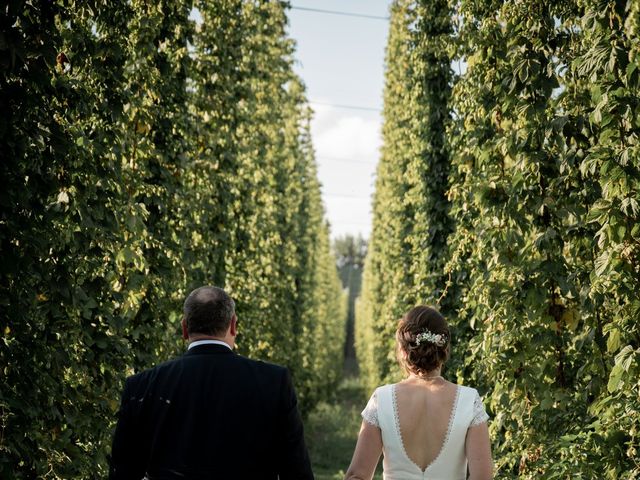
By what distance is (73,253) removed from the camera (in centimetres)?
438

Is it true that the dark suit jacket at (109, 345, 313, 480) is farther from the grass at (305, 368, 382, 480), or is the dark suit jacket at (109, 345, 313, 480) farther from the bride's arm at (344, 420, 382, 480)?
the grass at (305, 368, 382, 480)

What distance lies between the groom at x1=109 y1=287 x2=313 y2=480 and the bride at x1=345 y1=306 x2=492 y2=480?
2.06 feet

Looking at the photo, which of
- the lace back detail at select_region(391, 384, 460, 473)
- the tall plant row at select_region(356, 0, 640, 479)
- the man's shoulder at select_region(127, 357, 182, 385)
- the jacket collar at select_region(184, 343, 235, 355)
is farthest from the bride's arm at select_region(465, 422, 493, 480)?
the man's shoulder at select_region(127, 357, 182, 385)

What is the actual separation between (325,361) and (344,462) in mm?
13489

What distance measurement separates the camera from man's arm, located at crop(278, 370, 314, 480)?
3.31 metres

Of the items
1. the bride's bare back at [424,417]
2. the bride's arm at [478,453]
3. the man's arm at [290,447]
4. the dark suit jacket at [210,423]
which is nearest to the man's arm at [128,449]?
the dark suit jacket at [210,423]

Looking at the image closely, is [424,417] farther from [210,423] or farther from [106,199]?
[106,199]

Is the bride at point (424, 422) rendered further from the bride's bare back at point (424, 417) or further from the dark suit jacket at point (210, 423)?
the dark suit jacket at point (210, 423)

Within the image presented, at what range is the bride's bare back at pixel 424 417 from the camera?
12.4ft

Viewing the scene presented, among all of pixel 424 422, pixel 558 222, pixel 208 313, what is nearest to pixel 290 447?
pixel 208 313

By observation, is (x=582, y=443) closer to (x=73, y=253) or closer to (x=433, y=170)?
(x=73, y=253)

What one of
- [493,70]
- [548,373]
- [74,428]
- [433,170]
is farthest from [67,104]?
[433,170]

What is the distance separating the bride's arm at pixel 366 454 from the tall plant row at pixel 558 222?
44.0 inches

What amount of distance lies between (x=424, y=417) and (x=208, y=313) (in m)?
1.23
